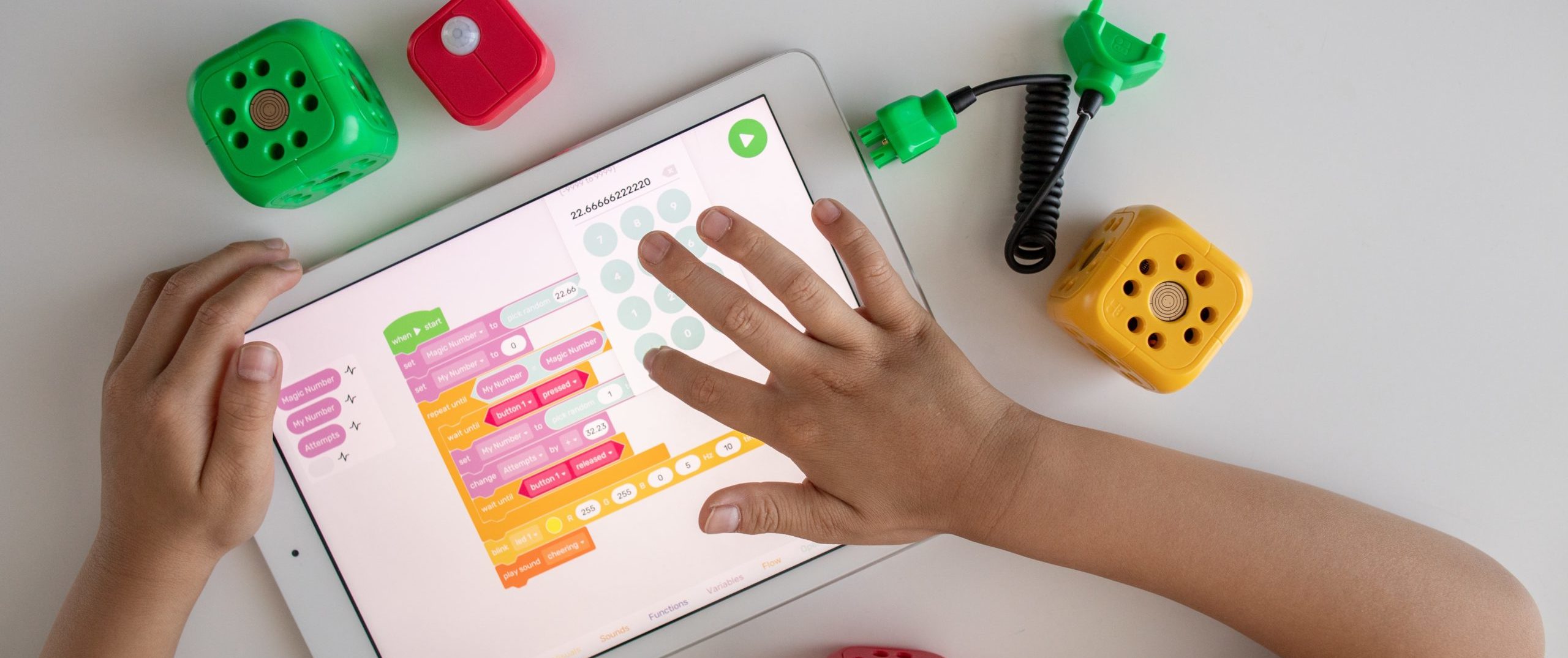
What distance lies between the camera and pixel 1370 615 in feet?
2.22

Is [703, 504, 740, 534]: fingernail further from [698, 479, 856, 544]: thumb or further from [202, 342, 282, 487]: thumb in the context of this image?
[202, 342, 282, 487]: thumb

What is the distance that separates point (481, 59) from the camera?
750mm

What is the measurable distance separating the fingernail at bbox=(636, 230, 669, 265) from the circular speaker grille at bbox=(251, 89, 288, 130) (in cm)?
36

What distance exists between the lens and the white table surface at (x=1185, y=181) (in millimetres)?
783

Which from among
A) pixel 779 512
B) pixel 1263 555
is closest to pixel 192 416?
pixel 779 512

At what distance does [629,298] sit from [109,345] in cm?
53

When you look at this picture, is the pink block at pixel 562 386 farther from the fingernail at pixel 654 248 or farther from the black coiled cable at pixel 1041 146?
the black coiled cable at pixel 1041 146

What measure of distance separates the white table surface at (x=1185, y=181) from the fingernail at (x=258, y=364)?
5.0 inches

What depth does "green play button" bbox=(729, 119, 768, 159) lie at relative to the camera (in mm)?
753

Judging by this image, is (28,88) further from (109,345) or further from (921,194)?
(921,194)

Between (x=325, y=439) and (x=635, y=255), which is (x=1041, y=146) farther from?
(x=325, y=439)

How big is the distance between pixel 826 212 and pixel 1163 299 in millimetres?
313

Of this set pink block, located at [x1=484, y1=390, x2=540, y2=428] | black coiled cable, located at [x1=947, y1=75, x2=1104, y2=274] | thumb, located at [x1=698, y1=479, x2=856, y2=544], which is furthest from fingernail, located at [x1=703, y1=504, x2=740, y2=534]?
black coiled cable, located at [x1=947, y1=75, x2=1104, y2=274]

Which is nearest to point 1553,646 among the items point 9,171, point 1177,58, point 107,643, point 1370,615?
point 1370,615
